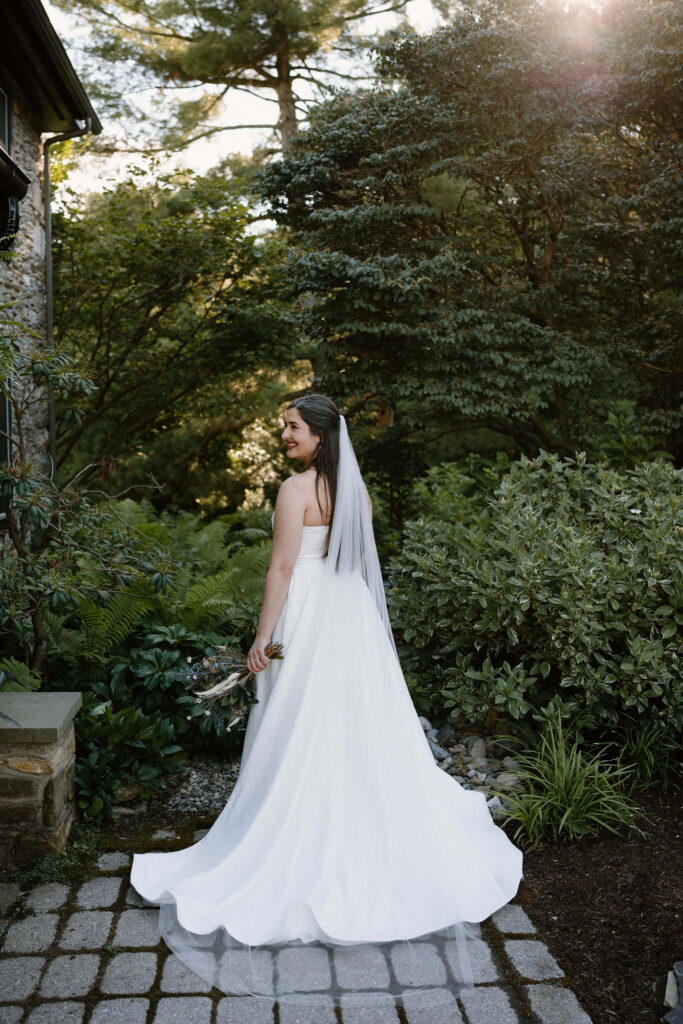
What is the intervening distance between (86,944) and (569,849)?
6.56ft

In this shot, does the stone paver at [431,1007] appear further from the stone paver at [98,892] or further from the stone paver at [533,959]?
the stone paver at [98,892]

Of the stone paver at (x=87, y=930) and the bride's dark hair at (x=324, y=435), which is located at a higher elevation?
the bride's dark hair at (x=324, y=435)

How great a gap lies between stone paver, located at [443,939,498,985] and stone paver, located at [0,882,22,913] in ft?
5.35

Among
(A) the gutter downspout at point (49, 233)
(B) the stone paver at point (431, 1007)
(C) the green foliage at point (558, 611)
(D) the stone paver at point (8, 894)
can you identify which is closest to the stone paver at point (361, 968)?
(B) the stone paver at point (431, 1007)

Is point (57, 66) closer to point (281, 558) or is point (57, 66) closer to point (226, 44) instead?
point (281, 558)

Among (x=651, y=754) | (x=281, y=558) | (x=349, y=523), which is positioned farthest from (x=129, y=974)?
(x=651, y=754)

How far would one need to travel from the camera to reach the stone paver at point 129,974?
258 centimetres

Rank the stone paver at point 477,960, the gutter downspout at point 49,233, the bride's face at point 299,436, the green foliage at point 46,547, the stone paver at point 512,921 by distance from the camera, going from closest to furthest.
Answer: the stone paver at point 477,960
the stone paver at point 512,921
the bride's face at point 299,436
the green foliage at point 46,547
the gutter downspout at point 49,233

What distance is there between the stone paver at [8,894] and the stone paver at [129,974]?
573 mm

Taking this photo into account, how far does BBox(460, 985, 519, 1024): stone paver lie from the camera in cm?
245

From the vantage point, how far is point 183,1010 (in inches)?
97.5

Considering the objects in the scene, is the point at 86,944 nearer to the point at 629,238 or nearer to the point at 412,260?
the point at 412,260

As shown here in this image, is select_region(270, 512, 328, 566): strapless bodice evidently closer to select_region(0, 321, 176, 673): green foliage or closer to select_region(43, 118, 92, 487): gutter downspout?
select_region(0, 321, 176, 673): green foliage

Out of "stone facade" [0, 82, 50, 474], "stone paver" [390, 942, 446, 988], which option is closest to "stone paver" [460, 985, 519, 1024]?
"stone paver" [390, 942, 446, 988]
